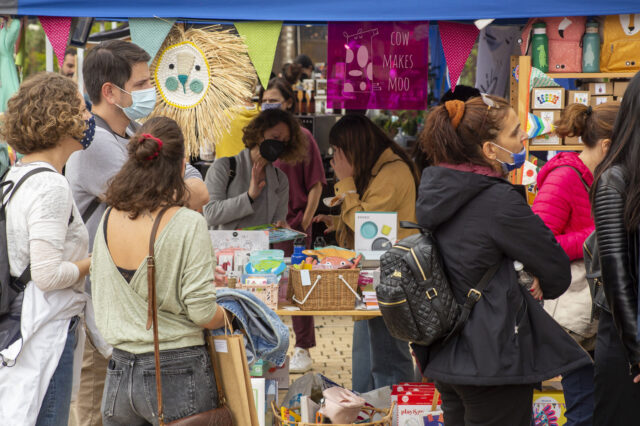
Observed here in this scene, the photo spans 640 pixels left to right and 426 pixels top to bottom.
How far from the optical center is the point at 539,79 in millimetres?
4336

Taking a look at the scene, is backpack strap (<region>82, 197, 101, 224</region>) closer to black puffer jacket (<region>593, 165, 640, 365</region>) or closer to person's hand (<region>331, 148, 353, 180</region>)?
person's hand (<region>331, 148, 353, 180</region>)

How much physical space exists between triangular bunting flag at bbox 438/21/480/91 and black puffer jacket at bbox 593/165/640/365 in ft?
5.63

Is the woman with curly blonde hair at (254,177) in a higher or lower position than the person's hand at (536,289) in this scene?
higher

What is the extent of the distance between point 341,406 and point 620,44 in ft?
8.24

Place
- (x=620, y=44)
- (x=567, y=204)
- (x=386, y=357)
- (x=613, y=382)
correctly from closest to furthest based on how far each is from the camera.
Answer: (x=613, y=382), (x=567, y=204), (x=620, y=44), (x=386, y=357)

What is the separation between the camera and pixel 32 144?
260 centimetres

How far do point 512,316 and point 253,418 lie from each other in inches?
38.2

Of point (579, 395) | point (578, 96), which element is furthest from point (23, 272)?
point (578, 96)

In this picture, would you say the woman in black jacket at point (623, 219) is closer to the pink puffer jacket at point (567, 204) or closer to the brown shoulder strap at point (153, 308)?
the pink puffer jacket at point (567, 204)

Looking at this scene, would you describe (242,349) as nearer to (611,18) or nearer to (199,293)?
(199,293)

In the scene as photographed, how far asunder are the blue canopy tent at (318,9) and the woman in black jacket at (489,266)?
135 cm

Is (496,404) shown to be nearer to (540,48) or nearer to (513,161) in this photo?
(513,161)

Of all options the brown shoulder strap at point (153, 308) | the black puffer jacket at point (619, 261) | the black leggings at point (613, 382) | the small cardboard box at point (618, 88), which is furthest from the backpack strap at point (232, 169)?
the black puffer jacket at point (619, 261)

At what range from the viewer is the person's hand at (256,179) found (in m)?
4.40
